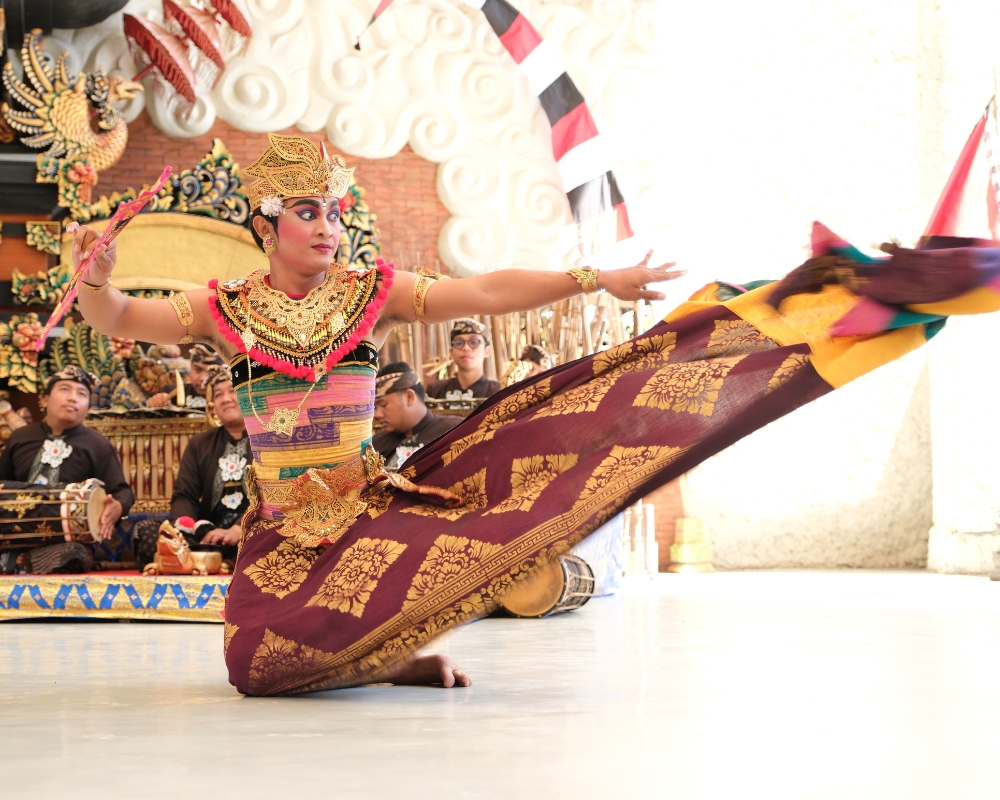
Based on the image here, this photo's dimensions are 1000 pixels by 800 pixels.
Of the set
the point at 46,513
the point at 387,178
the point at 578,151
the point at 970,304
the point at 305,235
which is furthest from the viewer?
the point at 578,151

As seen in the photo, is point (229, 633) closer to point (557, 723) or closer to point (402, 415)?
point (557, 723)

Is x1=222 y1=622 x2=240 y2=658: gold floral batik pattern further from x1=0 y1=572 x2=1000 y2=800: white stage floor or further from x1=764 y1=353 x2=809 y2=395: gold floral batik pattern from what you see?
x1=764 y1=353 x2=809 y2=395: gold floral batik pattern

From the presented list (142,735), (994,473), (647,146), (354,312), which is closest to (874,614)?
(354,312)

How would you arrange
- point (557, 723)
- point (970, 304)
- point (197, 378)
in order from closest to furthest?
point (557, 723) < point (970, 304) < point (197, 378)

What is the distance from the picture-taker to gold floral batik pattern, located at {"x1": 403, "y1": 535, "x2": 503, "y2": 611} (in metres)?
2.39

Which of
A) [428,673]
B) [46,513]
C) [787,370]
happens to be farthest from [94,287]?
[46,513]

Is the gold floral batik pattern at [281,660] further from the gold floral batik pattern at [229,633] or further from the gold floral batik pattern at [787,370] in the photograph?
the gold floral batik pattern at [787,370]

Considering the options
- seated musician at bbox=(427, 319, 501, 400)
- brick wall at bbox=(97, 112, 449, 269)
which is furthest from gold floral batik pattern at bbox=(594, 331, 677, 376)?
brick wall at bbox=(97, 112, 449, 269)

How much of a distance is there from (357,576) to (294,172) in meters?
1.03

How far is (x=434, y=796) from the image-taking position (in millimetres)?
1522

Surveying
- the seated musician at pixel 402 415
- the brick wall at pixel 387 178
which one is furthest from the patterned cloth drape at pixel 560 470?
the brick wall at pixel 387 178

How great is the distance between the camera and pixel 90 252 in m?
2.69

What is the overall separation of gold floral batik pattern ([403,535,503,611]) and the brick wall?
20.0 ft

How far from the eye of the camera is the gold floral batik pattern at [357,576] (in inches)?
96.3
